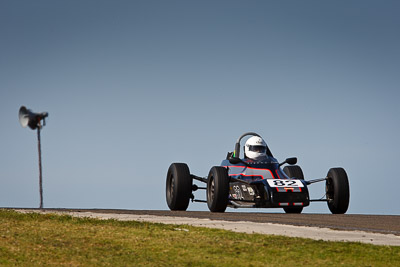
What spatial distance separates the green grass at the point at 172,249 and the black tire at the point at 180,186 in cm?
847

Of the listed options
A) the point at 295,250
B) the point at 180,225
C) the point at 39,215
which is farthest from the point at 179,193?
the point at 295,250

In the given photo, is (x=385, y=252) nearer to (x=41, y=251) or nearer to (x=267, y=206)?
(x=41, y=251)

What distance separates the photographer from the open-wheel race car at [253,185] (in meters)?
22.6

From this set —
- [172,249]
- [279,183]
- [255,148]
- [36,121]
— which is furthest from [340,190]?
[172,249]

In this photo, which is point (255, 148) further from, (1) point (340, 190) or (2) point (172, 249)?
(2) point (172, 249)

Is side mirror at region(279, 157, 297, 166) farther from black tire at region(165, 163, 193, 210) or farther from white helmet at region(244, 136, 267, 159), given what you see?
black tire at region(165, 163, 193, 210)

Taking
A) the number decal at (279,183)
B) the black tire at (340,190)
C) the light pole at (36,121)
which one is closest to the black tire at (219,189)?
the number decal at (279,183)

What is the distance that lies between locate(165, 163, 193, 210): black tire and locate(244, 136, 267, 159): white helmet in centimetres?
234

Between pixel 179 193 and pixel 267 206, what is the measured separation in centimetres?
352

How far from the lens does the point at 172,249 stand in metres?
13.2

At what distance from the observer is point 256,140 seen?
85.0 ft

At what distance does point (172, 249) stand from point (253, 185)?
10751 millimetres

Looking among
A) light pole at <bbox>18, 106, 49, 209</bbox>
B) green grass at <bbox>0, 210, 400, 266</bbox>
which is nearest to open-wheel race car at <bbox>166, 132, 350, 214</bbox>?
light pole at <bbox>18, 106, 49, 209</bbox>

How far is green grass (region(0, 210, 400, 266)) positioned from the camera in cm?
1207
